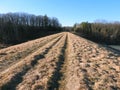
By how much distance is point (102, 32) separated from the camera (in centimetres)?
11544

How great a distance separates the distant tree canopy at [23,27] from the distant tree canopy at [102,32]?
761 inches

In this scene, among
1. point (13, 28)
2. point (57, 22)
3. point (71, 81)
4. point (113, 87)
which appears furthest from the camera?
point (57, 22)

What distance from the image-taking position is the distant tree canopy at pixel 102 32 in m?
103

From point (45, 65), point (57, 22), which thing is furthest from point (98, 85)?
point (57, 22)

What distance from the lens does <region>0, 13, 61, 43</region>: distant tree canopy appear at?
8931 centimetres

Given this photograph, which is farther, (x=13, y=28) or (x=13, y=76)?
(x=13, y=28)

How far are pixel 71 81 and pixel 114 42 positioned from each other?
8728 centimetres

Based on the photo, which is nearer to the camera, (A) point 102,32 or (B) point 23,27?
(B) point 23,27

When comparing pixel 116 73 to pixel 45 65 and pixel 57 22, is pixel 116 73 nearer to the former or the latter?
pixel 45 65

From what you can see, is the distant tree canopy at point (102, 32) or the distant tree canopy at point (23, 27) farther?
the distant tree canopy at point (102, 32)

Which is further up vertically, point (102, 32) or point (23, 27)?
point (23, 27)

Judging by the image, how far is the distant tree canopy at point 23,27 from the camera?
8931 cm

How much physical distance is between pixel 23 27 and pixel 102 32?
37954 mm

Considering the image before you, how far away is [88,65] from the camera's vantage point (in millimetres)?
17312
